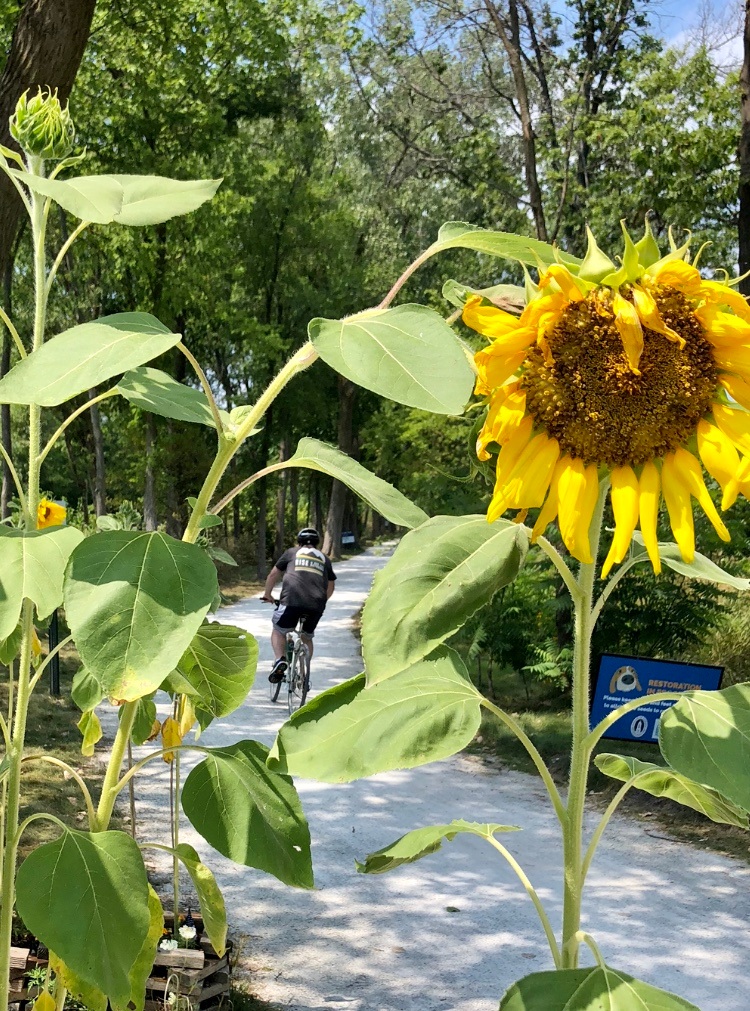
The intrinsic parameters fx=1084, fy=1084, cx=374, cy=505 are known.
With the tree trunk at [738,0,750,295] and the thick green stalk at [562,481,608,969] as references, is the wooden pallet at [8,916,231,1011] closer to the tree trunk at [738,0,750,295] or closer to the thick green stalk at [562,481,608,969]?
the thick green stalk at [562,481,608,969]

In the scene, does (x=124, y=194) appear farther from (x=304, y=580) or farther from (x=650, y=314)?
(x=304, y=580)

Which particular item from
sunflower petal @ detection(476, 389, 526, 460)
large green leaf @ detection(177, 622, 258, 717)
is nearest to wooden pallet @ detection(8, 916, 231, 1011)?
large green leaf @ detection(177, 622, 258, 717)

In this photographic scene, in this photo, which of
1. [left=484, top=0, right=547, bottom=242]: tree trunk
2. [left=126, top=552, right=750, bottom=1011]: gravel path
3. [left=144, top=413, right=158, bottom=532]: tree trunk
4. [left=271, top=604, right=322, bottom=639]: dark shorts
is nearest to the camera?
[left=126, top=552, right=750, bottom=1011]: gravel path

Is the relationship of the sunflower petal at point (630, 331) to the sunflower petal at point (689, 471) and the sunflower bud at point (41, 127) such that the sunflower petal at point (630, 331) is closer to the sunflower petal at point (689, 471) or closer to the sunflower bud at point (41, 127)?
the sunflower petal at point (689, 471)

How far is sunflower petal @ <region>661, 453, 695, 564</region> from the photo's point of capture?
3.33 feet

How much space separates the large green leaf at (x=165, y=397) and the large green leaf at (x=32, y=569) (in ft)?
0.59

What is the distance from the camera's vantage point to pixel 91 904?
120 centimetres

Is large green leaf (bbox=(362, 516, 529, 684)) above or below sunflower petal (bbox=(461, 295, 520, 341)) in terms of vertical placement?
below

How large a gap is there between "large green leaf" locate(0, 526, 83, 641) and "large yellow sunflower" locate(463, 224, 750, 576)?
1.59ft

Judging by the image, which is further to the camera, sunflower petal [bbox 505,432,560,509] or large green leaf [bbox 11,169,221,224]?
sunflower petal [bbox 505,432,560,509]

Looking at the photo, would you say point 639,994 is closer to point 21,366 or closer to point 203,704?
point 203,704

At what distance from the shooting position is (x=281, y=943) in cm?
479

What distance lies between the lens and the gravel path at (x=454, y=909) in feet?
14.6

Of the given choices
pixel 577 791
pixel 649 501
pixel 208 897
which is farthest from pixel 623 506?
pixel 208 897
